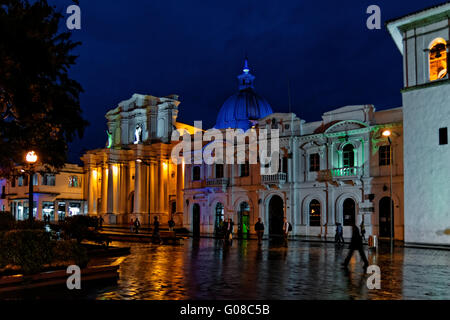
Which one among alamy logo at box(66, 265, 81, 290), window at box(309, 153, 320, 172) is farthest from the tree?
window at box(309, 153, 320, 172)

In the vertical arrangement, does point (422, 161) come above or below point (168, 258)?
above

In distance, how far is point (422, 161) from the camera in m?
28.2

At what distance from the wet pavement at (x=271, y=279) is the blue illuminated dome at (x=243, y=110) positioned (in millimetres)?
36279

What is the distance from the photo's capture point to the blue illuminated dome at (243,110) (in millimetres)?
55594

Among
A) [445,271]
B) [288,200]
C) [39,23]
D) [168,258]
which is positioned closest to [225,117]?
[288,200]

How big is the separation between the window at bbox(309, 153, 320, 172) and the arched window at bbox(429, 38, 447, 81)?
1174cm

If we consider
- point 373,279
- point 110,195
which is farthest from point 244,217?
point 373,279

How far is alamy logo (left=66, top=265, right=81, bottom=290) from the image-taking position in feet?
36.0

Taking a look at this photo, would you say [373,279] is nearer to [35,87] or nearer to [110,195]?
[35,87]

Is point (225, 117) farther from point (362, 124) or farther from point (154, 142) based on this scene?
point (362, 124)

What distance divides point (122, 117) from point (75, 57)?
53257 millimetres

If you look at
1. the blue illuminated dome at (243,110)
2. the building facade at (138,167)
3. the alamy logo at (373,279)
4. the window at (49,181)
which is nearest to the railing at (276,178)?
the blue illuminated dome at (243,110)

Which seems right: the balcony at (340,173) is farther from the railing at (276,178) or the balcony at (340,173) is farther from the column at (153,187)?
the column at (153,187)
